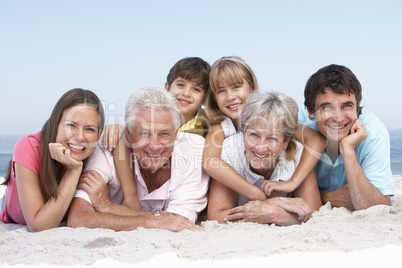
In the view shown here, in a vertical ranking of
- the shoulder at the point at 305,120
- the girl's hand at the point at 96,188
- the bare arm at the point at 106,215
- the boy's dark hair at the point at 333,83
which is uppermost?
the boy's dark hair at the point at 333,83

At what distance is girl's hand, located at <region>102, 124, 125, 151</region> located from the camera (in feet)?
12.0

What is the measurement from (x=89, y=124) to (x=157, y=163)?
0.68 metres

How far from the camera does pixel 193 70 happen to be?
15.4ft

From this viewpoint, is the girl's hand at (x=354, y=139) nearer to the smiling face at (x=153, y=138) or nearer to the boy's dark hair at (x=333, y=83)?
the boy's dark hair at (x=333, y=83)

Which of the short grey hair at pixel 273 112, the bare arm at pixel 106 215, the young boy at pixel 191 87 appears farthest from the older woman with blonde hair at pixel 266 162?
the young boy at pixel 191 87

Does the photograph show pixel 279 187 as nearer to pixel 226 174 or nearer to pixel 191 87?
pixel 226 174

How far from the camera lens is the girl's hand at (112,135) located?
12.0 ft

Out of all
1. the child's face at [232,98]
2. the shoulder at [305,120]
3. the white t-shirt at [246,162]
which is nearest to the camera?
the white t-shirt at [246,162]

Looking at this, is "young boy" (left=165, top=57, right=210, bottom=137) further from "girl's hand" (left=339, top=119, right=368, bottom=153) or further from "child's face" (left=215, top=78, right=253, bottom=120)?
"girl's hand" (left=339, top=119, right=368, bottom=153)

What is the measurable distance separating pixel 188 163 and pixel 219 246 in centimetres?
117

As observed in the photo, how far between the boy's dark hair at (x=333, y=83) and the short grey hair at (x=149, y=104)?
4.73 ft

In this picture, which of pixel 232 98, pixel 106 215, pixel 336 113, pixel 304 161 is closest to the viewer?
pixel 106 215

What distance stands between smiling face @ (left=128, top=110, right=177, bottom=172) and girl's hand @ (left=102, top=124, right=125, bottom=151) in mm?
125

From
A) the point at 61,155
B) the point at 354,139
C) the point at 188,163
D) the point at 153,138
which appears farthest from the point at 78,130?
the point at 354,139
